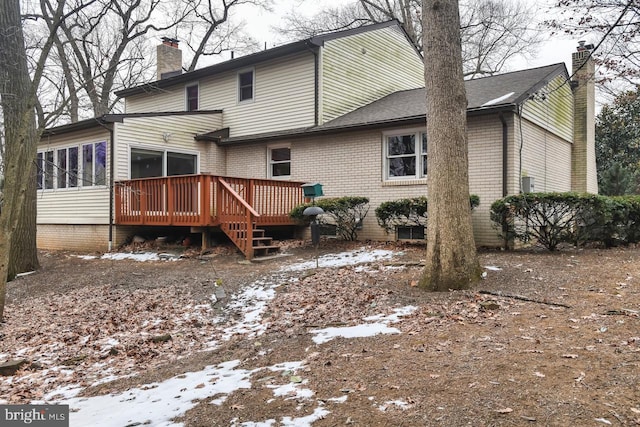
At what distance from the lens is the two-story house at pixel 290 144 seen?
11016 millimetres

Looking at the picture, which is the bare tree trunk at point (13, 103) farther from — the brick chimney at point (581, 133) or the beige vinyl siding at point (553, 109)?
the brick chimney at point (581, 133)

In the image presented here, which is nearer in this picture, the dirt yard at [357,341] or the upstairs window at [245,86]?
the dirt yard at [357,341]

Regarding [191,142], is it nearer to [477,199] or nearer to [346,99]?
[346,99]

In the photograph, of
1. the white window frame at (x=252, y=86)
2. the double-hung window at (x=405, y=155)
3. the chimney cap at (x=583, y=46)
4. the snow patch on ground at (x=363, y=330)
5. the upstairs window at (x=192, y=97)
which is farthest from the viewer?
the upstairs window at (x=192, y=97)

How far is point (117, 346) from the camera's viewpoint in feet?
18.8

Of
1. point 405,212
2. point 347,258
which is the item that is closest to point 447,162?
point 347,258

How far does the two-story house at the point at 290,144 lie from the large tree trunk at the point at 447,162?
166 inches

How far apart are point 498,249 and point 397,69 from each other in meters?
10.0

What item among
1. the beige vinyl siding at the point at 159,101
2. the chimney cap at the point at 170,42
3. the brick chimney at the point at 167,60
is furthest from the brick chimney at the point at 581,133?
the chimney cap at the point at 170,42

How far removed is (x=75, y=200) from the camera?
14.8 meters

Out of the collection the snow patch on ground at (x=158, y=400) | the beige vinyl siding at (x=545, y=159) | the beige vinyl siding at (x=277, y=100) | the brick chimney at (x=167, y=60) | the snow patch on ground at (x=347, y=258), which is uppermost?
the brick chimney at (x=167, y=60)

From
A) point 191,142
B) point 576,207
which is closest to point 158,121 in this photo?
point 191,142

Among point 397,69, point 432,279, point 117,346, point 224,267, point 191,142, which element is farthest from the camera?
point 397,69

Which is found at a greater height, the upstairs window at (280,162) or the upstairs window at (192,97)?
the upstairs window at (192,97)
